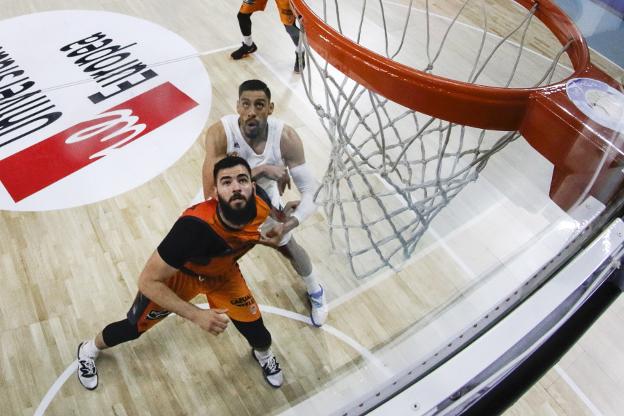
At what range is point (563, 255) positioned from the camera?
3.11 ft

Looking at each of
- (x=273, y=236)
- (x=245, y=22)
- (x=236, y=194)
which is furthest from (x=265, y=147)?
(x=245, y=22)

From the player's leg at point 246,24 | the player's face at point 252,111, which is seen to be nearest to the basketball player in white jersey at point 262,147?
the player's face at point 252,111

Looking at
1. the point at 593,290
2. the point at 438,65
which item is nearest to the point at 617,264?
the point at 593,290

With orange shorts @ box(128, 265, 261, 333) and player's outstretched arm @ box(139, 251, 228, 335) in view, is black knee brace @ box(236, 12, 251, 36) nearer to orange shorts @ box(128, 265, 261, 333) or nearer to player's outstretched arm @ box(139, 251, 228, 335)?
orange shorts @ box(128, 265, 261, 333)

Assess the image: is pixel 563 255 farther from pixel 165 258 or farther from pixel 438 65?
pixel 438 65

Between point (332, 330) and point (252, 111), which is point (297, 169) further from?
point (332, 330)

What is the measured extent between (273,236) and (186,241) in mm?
517

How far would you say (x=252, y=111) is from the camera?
2.15 meters

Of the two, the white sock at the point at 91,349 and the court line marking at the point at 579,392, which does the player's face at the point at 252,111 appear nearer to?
the white sock at the point at 91,349

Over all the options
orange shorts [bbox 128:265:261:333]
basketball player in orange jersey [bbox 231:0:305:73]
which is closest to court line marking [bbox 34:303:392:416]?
orange shorts [bbox 128:265:261:333]

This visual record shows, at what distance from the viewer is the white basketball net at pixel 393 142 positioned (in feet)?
6.22

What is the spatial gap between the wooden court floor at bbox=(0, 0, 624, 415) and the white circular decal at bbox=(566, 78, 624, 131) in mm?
735

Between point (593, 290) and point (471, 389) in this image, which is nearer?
point (471, 389)

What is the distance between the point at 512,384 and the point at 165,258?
1.11 metres
